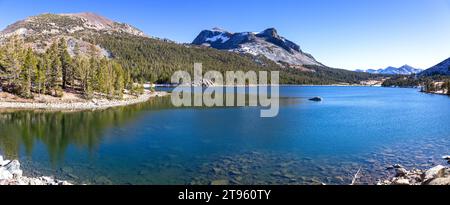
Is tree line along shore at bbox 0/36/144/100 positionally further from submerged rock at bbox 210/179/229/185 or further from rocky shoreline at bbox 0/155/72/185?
submerged rock at bbox 210/179/229/185

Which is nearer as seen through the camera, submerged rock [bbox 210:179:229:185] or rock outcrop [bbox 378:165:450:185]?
rock outcrop [bbox 378:165:450:185]

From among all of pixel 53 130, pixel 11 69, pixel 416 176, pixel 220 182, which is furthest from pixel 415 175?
pixel 11 69

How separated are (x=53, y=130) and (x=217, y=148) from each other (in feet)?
80.6

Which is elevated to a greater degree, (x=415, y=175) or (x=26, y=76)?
(x=26, y=76)

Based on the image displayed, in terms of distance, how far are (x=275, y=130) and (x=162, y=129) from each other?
1576 centimetres

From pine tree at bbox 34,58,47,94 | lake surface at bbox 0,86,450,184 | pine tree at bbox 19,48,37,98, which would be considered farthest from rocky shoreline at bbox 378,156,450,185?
pine tree at bbox 19,48,37,98

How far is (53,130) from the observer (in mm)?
44969

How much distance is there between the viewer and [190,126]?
165ft

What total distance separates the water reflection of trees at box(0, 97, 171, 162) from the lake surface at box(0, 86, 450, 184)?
0.10m

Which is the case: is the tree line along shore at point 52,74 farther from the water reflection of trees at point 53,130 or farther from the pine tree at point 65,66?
the water reflection of trees at point 53,130

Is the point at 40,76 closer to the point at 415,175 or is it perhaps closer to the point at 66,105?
the point at 66,105

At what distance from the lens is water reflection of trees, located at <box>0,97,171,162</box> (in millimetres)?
34594

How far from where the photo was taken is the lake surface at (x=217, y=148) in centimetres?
2500

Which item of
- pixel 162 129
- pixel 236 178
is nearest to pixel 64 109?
pixel 162 129
